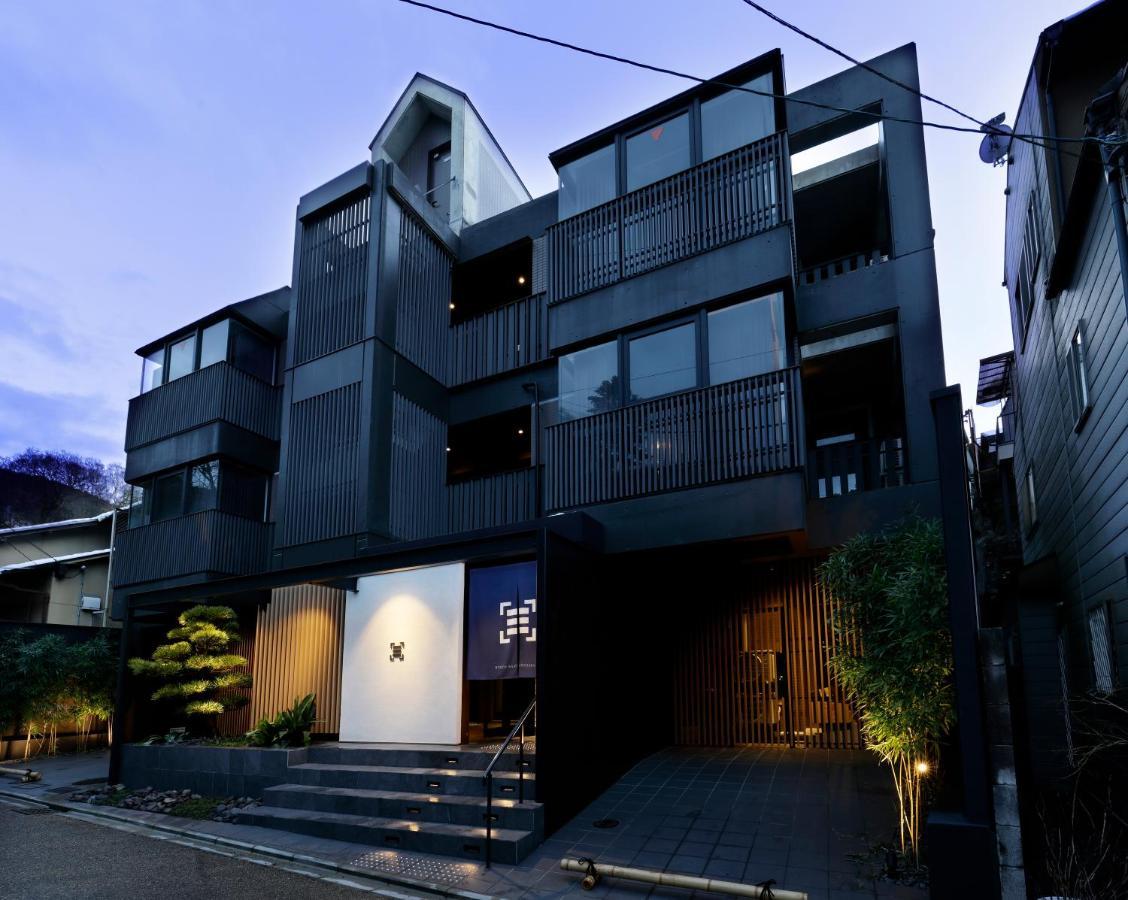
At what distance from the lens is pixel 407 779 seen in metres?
9.34

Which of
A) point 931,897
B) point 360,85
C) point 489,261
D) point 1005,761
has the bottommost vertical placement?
point 931,897

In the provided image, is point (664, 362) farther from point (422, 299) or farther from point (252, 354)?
A: point (252, 354)

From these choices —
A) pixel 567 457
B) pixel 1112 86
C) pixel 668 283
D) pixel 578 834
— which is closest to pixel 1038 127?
pixel 1112 86

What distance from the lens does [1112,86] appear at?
257 inches

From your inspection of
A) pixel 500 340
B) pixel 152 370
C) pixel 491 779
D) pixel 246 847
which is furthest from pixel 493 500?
pixel 152 370

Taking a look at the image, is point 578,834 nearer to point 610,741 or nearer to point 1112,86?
point 610,741

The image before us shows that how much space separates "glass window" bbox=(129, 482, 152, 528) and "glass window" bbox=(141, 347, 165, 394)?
2.23 metres

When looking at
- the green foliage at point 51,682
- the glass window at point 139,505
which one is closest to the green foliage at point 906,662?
the glass window at point 139,505

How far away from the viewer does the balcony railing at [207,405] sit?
1569 centimetres

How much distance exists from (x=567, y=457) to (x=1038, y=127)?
283 inches

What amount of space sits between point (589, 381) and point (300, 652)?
672 cm

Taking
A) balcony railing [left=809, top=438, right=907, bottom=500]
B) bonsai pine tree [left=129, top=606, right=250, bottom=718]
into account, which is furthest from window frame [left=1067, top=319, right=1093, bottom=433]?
bonsai pine tree [left=129, top=606, right=250, bottom=718]

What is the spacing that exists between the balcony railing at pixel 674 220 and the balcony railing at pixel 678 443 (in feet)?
7.25

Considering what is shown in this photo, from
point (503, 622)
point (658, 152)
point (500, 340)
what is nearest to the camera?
point (503, 622)
